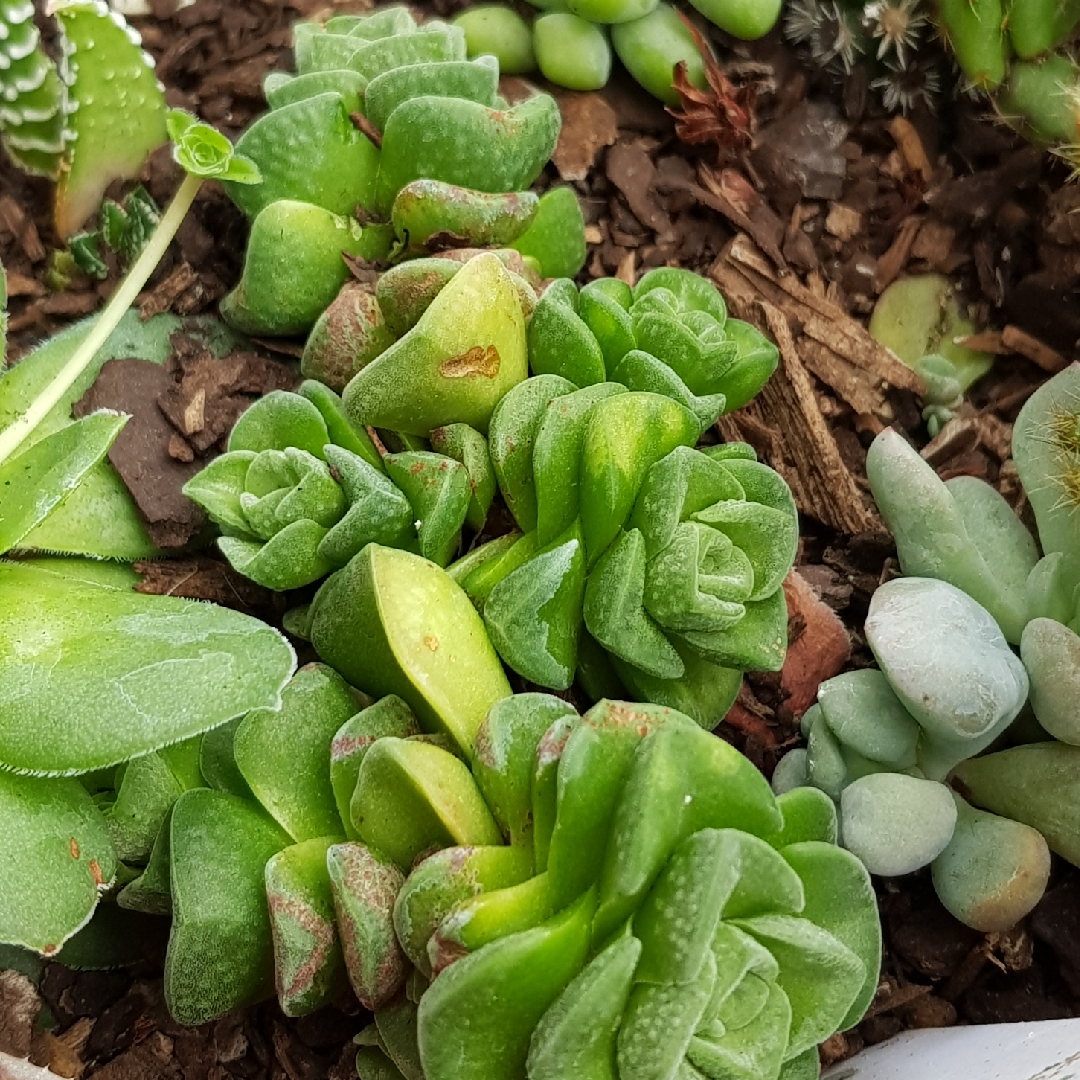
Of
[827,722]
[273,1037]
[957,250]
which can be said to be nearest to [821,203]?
[957,250]

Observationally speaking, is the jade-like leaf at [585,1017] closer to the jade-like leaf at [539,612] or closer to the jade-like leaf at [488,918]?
the jade-like leaf at [488,918]

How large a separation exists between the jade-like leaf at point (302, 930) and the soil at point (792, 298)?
176 millimetres

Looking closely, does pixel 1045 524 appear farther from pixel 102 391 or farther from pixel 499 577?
pixel 102 391

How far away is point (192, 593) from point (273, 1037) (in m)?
0.40

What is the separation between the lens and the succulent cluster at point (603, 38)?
3.99 ft

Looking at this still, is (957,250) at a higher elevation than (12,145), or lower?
lower

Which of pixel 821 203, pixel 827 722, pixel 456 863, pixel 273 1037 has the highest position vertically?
pixel 821 203

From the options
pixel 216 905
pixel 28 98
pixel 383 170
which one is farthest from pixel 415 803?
pixel 28 98

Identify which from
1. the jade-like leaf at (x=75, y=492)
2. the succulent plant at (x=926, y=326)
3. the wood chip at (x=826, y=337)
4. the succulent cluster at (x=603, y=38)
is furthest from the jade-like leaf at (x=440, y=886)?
the succulent cluster at (x=603, y=38)

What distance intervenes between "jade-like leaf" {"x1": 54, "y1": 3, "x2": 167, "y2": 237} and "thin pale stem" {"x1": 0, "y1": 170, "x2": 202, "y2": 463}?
218mm

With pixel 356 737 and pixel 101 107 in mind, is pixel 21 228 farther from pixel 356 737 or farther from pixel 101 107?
pixel 356 737

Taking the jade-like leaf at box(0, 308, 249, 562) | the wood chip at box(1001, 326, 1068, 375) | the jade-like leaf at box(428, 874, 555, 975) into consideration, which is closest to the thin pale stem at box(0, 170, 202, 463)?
the jade-like leaf at box(0, 308, 249, 562)

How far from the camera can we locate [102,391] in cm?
100

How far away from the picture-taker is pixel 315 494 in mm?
817
